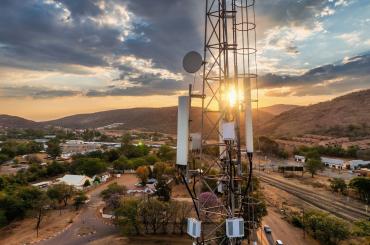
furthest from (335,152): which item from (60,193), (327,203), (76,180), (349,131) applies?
(60,193)

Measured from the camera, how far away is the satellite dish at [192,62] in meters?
10.4

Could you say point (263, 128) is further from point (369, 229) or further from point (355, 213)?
point (369, 229)

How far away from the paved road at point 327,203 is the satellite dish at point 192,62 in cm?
2215

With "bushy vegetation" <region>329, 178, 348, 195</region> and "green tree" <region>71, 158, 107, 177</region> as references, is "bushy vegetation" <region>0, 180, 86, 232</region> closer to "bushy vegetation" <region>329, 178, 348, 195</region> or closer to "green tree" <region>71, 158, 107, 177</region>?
"green tree" <region>71, 158, 107, 177</region>

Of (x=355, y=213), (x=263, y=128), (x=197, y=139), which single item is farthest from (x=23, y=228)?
(x=263, y=128)

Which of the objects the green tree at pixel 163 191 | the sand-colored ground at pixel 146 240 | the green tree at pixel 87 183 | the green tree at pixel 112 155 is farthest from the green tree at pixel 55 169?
the sand-colored ground at pixel 146 240

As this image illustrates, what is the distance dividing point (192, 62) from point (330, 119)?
100481 mm

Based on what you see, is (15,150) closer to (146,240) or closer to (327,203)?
(146,240)

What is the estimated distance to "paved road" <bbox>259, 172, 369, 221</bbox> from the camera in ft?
89.2

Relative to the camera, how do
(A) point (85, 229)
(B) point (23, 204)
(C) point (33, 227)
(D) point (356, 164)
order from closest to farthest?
(A) point (85, 229), (C) point (33, 227), (B) point (23, 204), (D) point (356, 164)

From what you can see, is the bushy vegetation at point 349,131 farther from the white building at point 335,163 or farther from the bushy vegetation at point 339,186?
the bushy vegetation at point 339,186

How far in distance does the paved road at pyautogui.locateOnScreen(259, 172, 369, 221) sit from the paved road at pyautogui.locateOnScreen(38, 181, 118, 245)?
1893 centimetres

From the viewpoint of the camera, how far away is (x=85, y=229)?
24828 millimetres

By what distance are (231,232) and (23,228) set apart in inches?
920
